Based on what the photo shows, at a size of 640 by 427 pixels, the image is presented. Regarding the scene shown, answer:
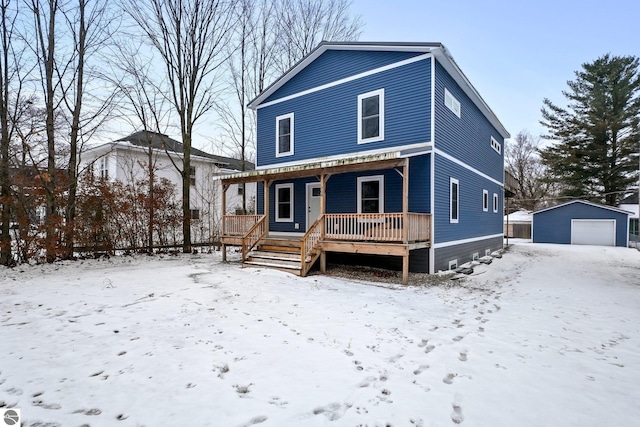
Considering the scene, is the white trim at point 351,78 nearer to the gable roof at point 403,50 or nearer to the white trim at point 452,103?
the gable roof at point 403,50

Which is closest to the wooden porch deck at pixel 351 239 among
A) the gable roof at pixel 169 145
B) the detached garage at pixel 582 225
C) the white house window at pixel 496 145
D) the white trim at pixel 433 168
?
the white trim at pixel 433 168

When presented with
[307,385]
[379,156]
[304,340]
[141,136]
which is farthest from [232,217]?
[141,136]

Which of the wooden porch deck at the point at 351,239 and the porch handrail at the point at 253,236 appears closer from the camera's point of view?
the wooden porch deck at the point at 351,239

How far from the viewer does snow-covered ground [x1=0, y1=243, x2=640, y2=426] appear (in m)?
2.72

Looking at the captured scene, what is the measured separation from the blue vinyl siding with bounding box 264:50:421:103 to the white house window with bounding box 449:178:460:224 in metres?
4.35

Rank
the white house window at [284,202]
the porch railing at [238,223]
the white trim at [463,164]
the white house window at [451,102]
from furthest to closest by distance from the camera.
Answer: the white house window at [284,202]
the porch railing at [238,223]
the white house window at [451,102]
the white trim at [463,164]

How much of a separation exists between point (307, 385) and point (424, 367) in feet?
4.51

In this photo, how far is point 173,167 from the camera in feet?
63.3

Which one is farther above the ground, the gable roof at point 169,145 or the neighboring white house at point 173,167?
the gable roof at point 169,145

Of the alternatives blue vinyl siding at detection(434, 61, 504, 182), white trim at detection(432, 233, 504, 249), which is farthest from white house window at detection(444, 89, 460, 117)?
white trim at detection(432, 233, 504, 249)

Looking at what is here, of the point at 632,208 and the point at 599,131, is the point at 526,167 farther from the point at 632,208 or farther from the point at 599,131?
the point at 632,208

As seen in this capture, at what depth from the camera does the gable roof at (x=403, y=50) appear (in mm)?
9406

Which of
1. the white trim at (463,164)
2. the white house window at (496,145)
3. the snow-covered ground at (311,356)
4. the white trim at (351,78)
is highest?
the white trim at (351,78)

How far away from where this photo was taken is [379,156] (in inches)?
327
